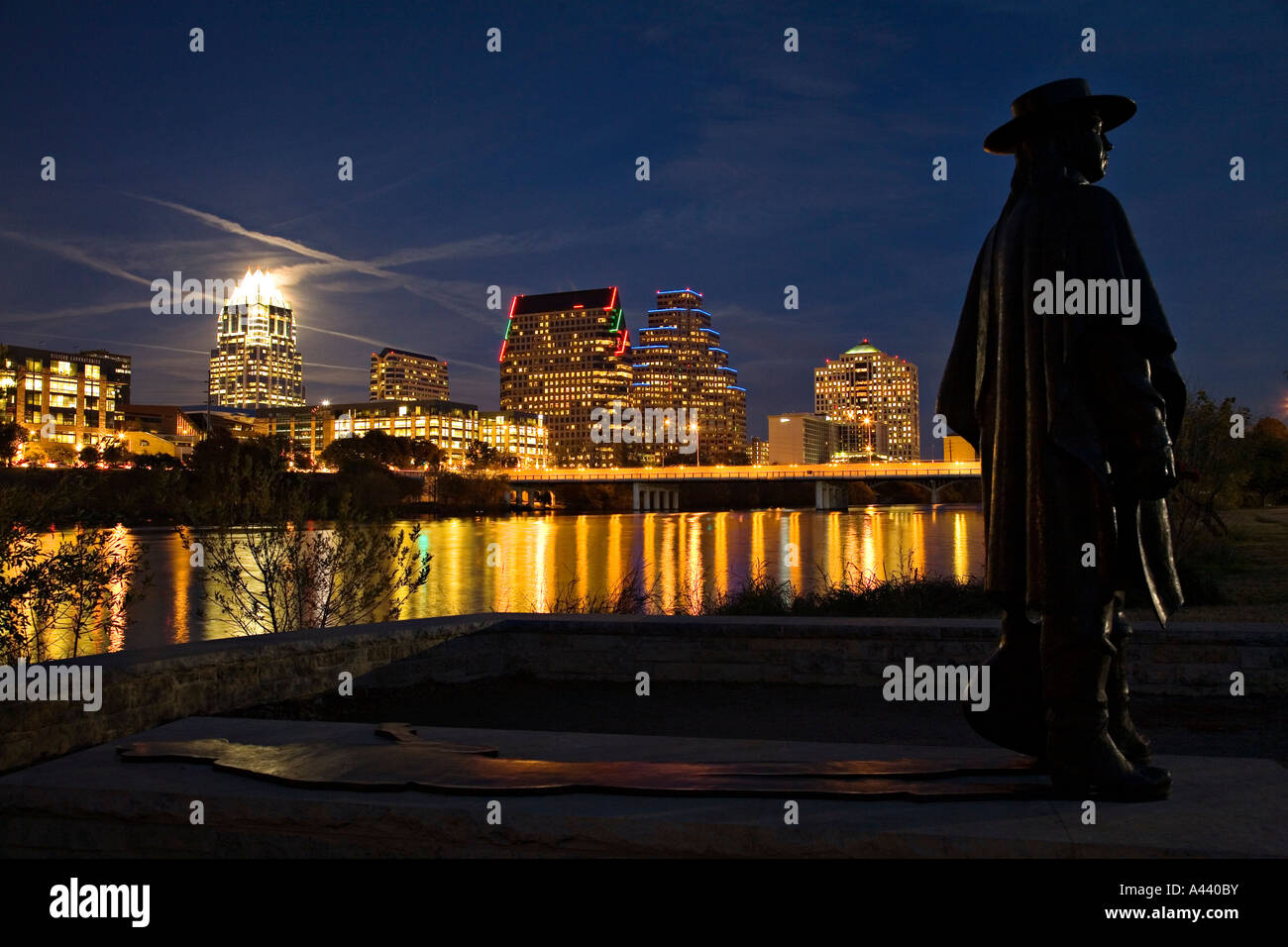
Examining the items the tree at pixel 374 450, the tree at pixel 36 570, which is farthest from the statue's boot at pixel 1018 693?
the tree at pixel 374 450

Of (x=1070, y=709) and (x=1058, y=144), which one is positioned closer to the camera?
(x=1070, y=709)

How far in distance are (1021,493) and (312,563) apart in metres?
9.84

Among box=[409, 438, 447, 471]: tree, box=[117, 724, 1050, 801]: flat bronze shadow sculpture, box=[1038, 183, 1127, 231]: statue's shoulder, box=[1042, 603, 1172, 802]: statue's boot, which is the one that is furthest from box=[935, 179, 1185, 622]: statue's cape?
box=[409, 438, 447, 471]: tree

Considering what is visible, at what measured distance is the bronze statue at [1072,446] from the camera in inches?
155

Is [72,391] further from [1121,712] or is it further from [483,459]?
[1121,712]

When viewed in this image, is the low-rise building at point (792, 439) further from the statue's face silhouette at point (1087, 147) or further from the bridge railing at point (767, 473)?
the statue's face silhouette at point (1087, 147)

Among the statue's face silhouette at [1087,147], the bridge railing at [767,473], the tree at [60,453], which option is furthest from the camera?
the tree at [60,453]

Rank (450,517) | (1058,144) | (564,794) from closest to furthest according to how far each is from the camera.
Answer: (564,794) < (1058,144) < (450,517)

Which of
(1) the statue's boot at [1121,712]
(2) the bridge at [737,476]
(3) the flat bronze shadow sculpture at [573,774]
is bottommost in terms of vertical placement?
(3) the flat bronze shadow sculpture at [573,774]

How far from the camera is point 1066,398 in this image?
4.02 meters

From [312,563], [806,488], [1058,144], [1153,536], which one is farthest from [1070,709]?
[806,488]

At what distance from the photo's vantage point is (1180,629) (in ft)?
24.3
